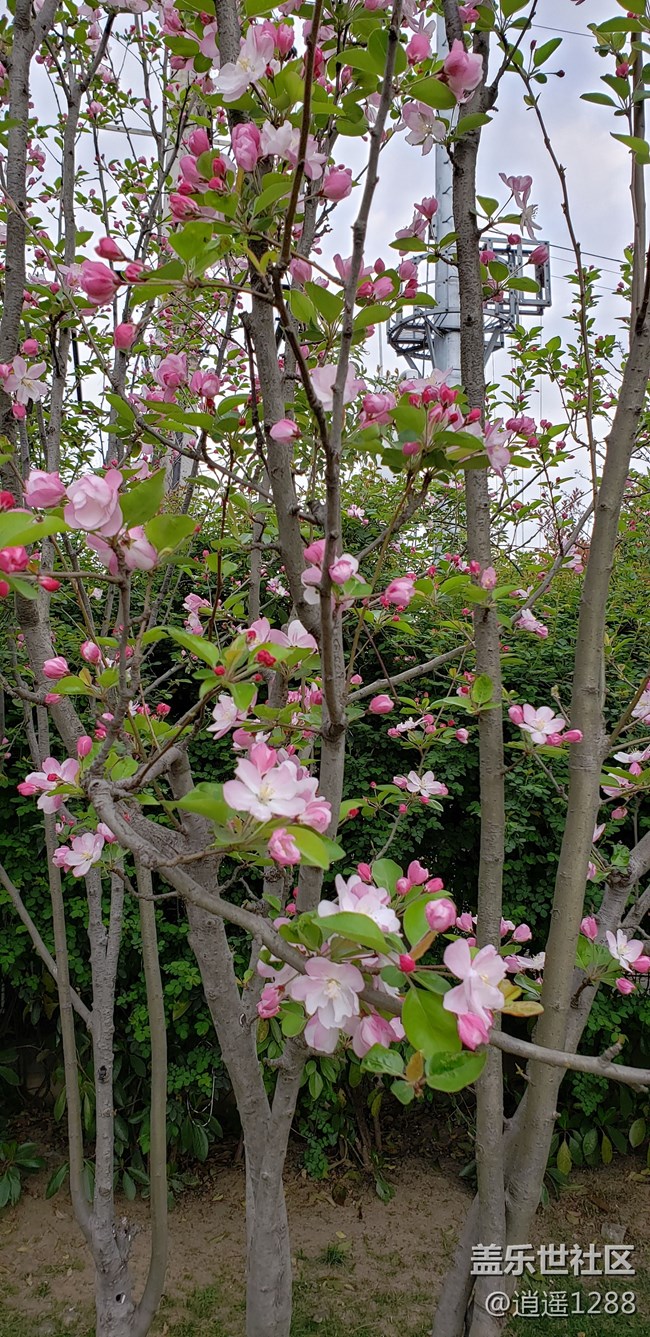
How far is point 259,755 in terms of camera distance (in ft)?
2.47

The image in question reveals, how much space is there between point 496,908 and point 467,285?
1124 millimetres

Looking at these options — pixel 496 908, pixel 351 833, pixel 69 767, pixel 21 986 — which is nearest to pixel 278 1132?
pixel 496 908

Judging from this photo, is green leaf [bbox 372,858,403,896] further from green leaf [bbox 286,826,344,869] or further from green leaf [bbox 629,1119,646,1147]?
green leaf [bbox 629,1119,646,1147]

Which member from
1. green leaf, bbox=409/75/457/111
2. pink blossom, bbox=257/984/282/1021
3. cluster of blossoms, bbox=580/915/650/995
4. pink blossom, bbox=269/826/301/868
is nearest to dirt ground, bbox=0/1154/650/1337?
cluster of blossoms, bbox=580/915/650/995

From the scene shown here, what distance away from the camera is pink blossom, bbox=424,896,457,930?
2.38 feet

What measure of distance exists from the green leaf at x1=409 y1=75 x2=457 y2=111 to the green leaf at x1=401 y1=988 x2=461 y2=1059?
0.93 meters

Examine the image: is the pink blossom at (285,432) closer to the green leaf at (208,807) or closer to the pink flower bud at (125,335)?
the pink flower bud at (125,335)

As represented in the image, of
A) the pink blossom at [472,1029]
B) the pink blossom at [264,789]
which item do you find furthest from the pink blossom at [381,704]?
the pink blossom at [472,1029]

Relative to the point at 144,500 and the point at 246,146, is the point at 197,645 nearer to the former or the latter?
the point at 144,500

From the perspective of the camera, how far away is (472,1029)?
650mm

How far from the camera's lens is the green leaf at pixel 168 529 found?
80 centimetres

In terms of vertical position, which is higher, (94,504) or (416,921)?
(94,504)

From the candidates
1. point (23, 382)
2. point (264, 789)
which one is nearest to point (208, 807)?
point (264, 789)

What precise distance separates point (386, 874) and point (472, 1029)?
285 mm
